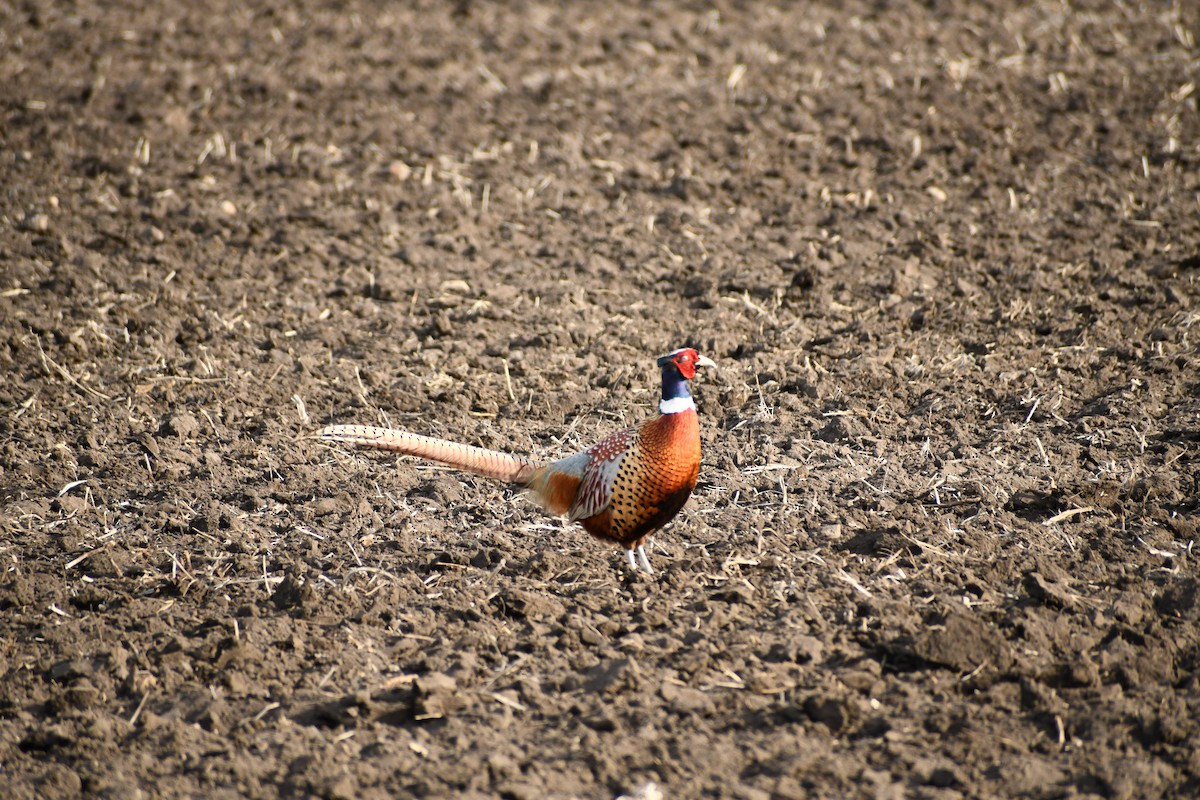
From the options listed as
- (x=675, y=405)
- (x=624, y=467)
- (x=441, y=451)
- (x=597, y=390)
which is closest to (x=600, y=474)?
(x=624, y=467)

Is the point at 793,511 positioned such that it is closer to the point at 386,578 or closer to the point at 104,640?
the point at 386,578

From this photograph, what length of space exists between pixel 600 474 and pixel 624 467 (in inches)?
4.9

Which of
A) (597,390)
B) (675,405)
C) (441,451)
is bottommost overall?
(597,390)

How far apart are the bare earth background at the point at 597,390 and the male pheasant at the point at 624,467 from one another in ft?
0.73

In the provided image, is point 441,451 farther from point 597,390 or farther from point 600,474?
point 597,390

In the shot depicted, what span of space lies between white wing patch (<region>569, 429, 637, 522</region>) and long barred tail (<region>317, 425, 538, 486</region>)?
0.26 m

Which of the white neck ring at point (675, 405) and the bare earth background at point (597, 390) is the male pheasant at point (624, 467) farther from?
the bare earth background at point (597, 390)

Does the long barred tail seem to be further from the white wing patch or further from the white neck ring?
the white neck ring

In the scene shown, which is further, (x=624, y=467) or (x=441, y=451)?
(x=441, y=451)

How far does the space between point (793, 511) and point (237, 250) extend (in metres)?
3.82

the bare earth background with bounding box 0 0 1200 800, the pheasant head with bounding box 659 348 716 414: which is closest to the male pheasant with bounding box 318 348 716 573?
the pheasant head with bounding box 659 348 716 414

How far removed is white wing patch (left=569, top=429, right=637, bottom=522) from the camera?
3908mm

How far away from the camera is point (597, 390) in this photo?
17.7 ft

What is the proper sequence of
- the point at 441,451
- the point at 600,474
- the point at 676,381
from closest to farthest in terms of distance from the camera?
the point at 676,381
the point at 600,474
the point at 441,451
